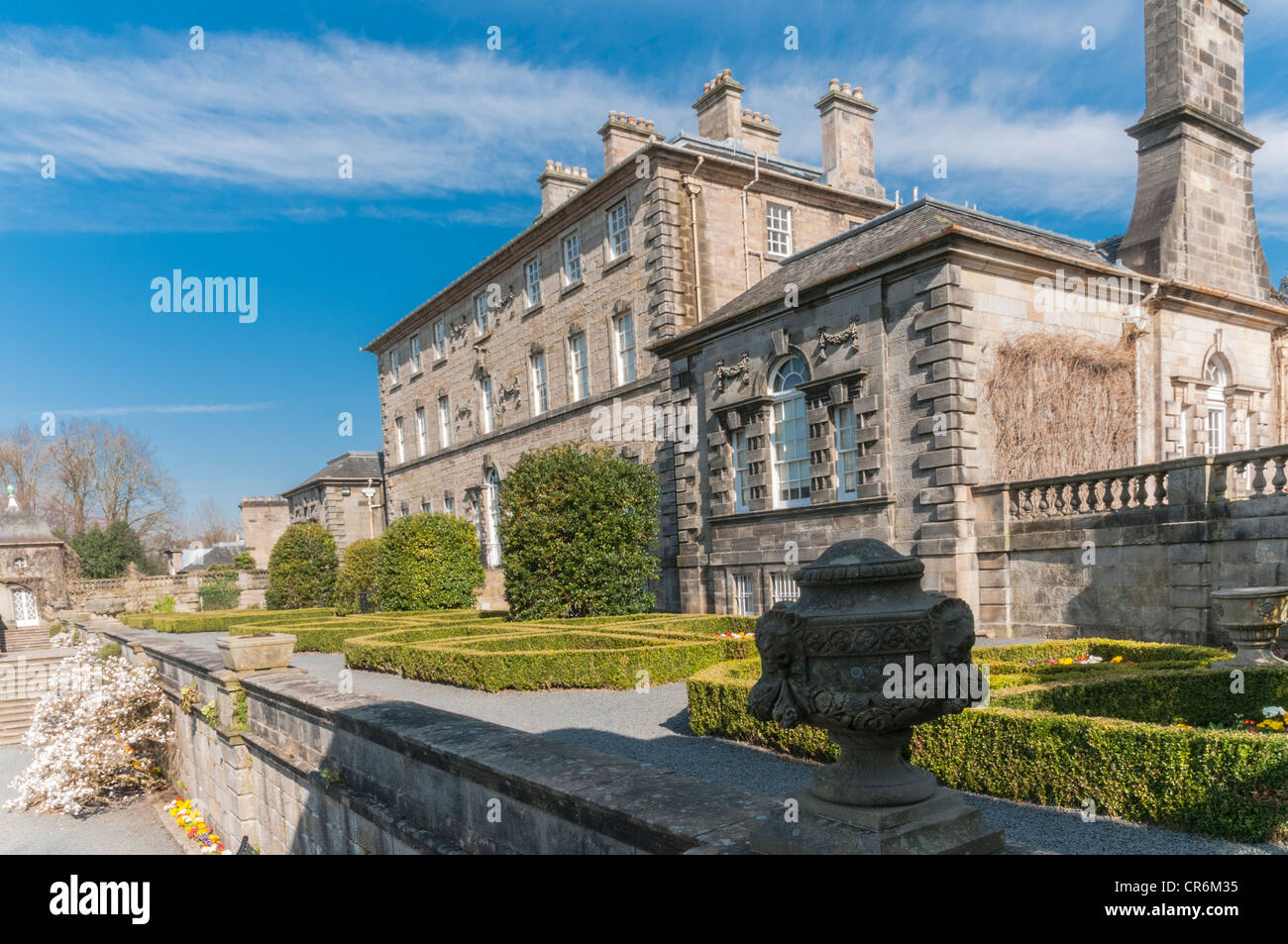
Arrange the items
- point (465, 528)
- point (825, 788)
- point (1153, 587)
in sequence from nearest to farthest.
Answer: point (825, 788), point (1153, 587), point (465, 528)

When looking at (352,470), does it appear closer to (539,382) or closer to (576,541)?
(539,382)

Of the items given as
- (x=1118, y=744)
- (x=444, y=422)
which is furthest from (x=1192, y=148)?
(x=444, y=422)

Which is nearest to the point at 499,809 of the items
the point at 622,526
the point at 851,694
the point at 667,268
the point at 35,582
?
the point at 851,694

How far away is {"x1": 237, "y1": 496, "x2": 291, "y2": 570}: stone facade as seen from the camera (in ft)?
175

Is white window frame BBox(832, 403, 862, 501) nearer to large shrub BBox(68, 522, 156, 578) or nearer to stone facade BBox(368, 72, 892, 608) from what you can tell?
stone facade BBox(368, 72, 892, 608)

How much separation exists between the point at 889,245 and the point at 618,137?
44.1 ft

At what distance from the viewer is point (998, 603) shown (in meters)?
13.6

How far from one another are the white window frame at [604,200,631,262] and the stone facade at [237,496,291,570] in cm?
3704

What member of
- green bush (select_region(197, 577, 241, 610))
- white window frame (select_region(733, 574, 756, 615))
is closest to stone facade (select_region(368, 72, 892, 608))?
white window frame (select_region(733, 574, 756, 615))
